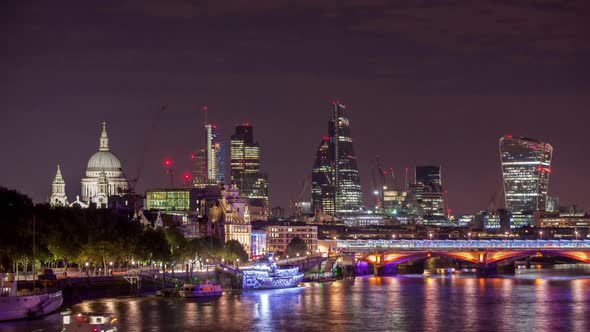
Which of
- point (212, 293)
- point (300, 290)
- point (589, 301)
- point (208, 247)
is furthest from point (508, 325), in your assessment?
point (208, 247)

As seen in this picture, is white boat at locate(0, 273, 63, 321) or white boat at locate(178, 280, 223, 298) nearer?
white boat at locate(0, 273, 63, 321)

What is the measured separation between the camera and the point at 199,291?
124m

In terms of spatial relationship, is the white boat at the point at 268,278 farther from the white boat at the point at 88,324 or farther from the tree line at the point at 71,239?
the white boat at the point at 88,324

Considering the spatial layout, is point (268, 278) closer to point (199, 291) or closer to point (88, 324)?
point (199, 291)

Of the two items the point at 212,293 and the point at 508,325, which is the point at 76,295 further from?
the point at 508,325

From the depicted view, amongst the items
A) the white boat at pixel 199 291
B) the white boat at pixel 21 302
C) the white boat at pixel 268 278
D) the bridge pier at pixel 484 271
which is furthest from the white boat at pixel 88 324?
the bridge pier at pixel 484 271

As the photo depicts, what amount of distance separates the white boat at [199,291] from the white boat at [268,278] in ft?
63.4

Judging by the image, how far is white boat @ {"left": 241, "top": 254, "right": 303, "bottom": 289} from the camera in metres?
145

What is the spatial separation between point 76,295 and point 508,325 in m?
37.9

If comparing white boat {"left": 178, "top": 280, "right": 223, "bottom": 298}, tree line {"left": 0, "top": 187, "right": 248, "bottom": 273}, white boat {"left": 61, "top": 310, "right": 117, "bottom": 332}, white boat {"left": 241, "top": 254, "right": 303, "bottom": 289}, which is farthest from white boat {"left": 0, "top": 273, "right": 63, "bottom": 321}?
white boat {"left": 241, "top": 254, "right": 303, "bottom": 289}

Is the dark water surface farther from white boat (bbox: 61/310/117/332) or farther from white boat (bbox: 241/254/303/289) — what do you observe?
white boat (bbox: 61/310/117/332)

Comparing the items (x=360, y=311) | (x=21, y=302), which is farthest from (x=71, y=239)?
(x=360, y=311)

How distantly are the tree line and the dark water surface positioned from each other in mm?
8025

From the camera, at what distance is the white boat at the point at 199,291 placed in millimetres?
123250
